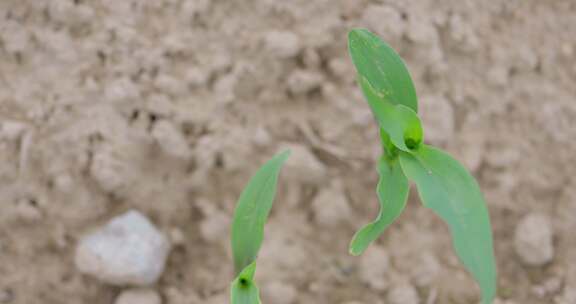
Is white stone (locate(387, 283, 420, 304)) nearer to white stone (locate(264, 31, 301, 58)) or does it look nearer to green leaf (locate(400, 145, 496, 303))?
green leaf (locate(400, 145, 496, 303))

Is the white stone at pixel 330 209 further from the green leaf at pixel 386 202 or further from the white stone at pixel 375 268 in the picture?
the green leaf at pixel 386 202

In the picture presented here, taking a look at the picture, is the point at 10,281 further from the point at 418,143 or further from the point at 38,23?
the point at 418,143

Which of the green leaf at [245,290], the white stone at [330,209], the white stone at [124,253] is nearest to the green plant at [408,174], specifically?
the green leaf at [245,290]

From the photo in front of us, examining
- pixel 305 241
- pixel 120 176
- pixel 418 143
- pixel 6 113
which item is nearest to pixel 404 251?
pixel 305 241

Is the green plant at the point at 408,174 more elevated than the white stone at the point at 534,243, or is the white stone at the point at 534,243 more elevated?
the green plant at the point at 408,174

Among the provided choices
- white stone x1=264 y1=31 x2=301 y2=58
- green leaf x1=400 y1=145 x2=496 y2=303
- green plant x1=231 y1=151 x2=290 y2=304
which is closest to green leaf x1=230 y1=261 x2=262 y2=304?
green plant x1=231 y1=151 x2=290 y2=304

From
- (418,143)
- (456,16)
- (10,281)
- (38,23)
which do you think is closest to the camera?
(418,143)
